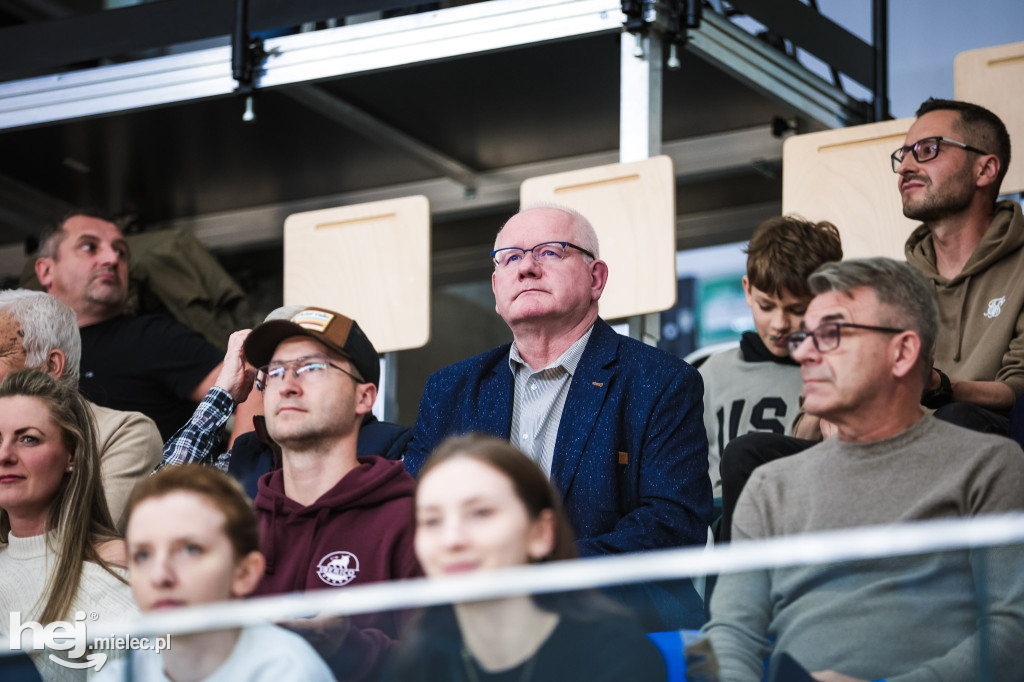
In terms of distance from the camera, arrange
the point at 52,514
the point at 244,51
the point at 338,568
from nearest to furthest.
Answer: the point at 338,568 < the point at 52,514 < the point at 244,51

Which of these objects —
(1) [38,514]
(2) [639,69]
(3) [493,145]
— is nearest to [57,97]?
(3) [493,145]

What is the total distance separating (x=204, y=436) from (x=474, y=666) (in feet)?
5.26

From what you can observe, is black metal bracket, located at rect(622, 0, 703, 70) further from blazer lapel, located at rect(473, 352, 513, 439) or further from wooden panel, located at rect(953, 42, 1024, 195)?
blazer lapel, located at rect(473, 352, 513, 439)

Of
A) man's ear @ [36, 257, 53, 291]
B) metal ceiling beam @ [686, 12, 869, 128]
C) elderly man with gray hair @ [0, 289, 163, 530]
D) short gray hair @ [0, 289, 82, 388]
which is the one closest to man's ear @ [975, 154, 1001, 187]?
metal ceiling beam @ [686, 12, 869, 128]

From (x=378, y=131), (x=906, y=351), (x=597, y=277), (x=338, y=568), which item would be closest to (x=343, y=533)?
(x=338, y=568)

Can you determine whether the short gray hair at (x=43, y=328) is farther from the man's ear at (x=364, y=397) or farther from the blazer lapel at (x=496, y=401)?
the blazer lapel at (x=496, y=401)

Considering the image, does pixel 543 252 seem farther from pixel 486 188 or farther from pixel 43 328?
pixel 486 188

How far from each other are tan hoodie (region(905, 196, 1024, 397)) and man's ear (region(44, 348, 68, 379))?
78.3 inches

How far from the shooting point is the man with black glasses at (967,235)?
2.87 metres

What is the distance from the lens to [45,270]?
3.96 m

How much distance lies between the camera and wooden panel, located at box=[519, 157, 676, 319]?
139 inches

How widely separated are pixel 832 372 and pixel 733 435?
116cm

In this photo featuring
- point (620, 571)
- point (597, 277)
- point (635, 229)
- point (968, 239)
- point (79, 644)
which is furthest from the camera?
point (635, 229)

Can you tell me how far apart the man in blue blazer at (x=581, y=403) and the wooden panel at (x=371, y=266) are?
0.99m
